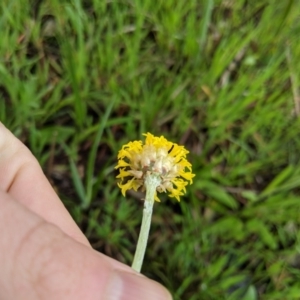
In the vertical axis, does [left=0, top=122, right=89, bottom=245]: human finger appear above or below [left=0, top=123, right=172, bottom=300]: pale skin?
below

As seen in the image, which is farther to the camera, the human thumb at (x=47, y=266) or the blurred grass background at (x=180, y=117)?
the blurred grass background at (x=180, y=117)

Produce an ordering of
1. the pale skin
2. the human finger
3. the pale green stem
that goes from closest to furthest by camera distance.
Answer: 1. the pale skin
2. the pale green stem
3. the human finger

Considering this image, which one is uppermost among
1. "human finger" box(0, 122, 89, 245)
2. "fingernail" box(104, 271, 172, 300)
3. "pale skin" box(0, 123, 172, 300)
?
"pale skin" box(0, 123, 172, 300)

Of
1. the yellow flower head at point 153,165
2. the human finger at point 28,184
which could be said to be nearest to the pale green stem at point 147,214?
the yellow flower head at point 153,165

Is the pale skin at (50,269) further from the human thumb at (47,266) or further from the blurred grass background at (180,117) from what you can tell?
the blurred grass background at (180,117)

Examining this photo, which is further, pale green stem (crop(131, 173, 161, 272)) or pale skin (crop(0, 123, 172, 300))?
pale green stem (crop(131, 173, 161, 272))

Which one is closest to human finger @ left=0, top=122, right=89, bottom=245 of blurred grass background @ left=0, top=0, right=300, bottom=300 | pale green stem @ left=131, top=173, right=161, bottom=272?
blurred grass background @ left=0, top=0, right=300, bottom=300

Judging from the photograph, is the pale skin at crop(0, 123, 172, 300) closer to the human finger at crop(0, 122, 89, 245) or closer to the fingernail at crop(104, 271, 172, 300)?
the fingernail at crop(104, 271, 172, 300)
